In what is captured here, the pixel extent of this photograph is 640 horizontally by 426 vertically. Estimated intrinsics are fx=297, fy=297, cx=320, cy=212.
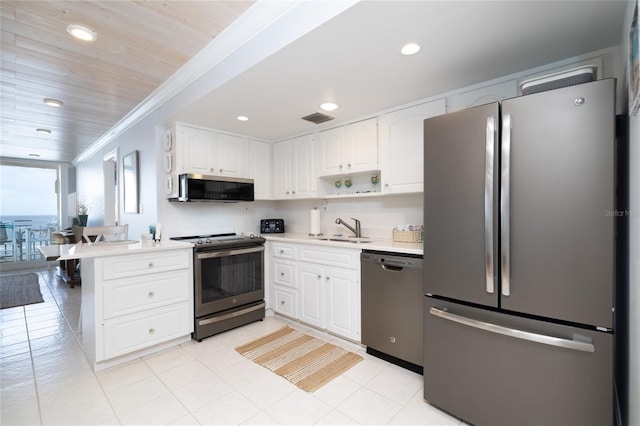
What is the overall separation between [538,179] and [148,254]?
2.81 m

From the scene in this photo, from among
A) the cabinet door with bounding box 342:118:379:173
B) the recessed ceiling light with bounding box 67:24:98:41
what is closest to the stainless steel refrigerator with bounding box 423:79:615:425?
the cabinet door with bounding box 342:118:379:173

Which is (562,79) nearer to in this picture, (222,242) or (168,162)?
(222,242)

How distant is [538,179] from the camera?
1458mm

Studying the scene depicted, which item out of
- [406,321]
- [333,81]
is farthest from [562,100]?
[406,321]

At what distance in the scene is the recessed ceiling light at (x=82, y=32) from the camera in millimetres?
2006

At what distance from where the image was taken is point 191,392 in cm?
203

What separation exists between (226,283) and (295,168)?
158 cm

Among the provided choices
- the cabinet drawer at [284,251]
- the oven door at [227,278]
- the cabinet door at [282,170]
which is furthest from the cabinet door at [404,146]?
the oven door at [227,278]

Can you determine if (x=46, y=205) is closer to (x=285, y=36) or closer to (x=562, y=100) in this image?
(x=285, y=36)

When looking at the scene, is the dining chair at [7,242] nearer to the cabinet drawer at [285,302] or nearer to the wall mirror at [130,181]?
the wall mirror at [130,181]

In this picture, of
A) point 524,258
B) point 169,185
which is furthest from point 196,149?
point 524,258

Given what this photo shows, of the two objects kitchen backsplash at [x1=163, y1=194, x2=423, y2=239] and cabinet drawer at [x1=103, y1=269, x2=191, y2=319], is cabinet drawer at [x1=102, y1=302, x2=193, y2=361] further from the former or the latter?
kitchen backsplash at [x1=163, y1=194, x2=423, y2=239]

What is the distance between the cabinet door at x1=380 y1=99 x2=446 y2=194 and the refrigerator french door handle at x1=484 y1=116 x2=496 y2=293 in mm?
961

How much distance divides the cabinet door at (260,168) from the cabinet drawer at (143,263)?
4.33ft
